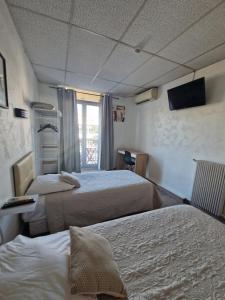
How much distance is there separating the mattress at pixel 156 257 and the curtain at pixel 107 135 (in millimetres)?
2969

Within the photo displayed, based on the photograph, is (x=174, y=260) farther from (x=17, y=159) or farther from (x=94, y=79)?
(x=94, y=79)

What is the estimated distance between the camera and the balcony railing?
4.29 m

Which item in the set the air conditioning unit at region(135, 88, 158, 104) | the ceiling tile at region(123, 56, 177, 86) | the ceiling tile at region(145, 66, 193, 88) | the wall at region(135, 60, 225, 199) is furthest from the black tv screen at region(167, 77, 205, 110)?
the air conditioning unit at region(135, 88, 158, 104)

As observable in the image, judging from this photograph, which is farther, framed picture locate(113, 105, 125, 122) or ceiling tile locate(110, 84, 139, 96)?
framed picture locate(113, 105, 125, 122)

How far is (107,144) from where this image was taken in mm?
4230

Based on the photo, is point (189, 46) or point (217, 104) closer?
point (189, 46)

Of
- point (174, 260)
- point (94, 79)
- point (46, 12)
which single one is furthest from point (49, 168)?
point (174, 260)

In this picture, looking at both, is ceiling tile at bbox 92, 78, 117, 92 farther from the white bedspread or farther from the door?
the white bedspread

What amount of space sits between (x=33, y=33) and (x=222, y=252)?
2825mm

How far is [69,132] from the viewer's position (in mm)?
3797

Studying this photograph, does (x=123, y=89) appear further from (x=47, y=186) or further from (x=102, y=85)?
(x=47, y=186)

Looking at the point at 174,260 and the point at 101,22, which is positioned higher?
the point at 101,22

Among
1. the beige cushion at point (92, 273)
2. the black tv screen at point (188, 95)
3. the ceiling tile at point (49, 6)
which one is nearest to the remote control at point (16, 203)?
the beige cushion at point (92, 273)

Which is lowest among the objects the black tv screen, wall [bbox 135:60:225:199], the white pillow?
the white pillow
